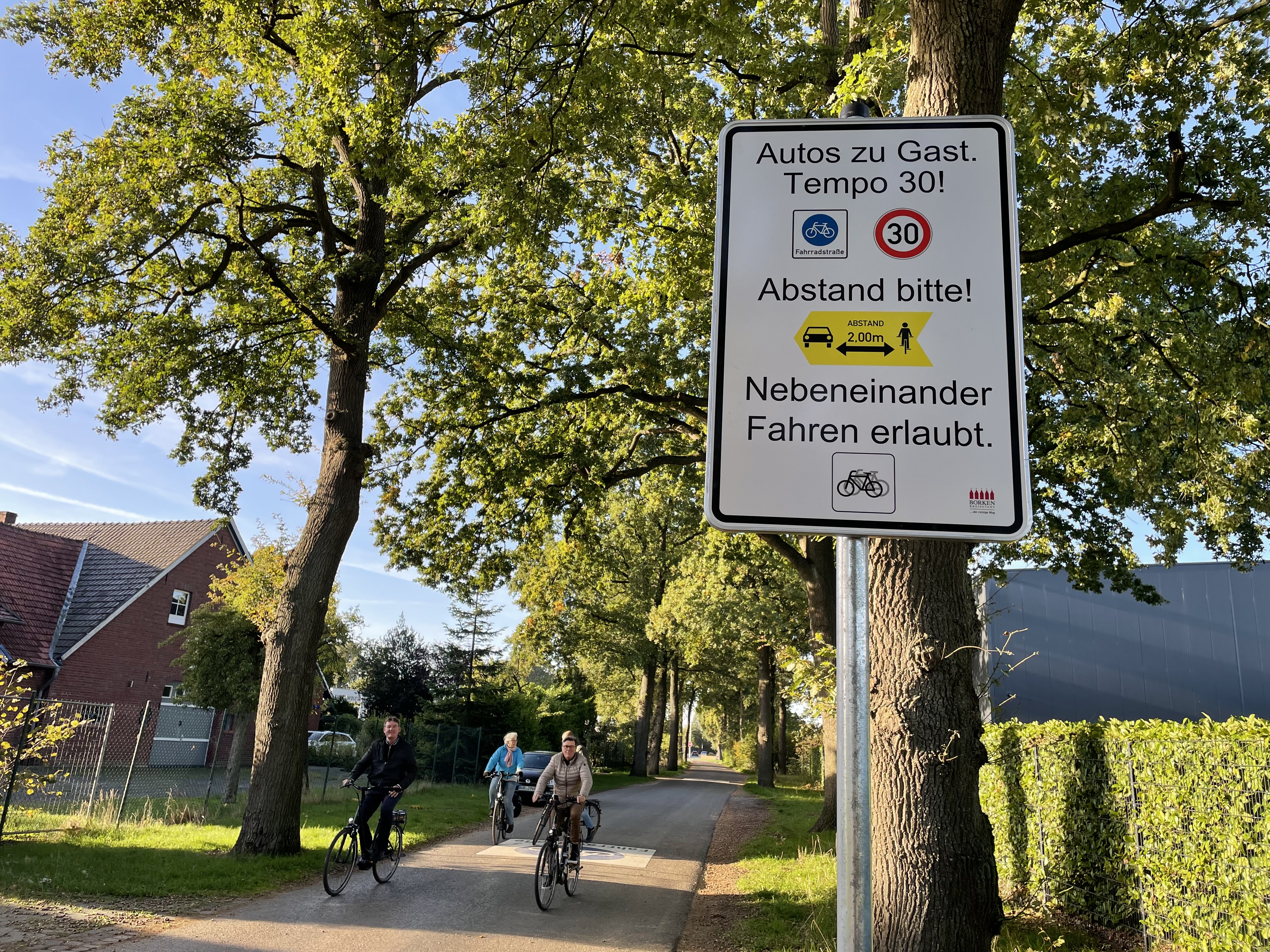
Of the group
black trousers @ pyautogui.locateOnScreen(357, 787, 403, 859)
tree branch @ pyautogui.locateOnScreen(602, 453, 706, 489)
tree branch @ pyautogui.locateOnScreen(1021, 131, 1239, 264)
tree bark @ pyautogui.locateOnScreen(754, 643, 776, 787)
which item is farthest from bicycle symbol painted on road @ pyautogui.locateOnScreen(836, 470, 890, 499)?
tree bark @ pyautogui.locateOnScreen(754, 643, 776, 787)

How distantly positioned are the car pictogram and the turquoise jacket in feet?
45.2

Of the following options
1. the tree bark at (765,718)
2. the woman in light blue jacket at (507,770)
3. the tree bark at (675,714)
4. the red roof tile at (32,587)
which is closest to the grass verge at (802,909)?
the woman in light blue jacket at (507,770)

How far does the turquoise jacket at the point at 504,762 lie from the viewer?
14.5 meters

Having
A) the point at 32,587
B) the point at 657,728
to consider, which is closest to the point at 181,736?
the point at 32,587

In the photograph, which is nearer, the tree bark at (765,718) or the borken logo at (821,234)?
the borken logo at (821,234)

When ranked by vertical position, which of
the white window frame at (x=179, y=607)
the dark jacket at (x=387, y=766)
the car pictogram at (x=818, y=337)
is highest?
the white window frame at (x=179, y=607)

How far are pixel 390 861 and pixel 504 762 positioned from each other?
438cm

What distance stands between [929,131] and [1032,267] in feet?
29.0

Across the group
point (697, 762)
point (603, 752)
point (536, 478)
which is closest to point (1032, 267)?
point (536, 478)

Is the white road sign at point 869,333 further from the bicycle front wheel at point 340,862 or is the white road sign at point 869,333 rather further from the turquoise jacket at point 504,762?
the turquoise jacket at point 504,762

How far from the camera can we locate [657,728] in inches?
1823

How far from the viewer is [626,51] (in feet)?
29.0

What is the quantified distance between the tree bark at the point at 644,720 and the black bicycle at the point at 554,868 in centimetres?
2904

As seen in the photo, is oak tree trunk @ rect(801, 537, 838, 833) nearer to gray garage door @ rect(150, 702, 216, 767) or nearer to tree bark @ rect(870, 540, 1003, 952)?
tree bark @ rect(870, 540, 1003, 952)
